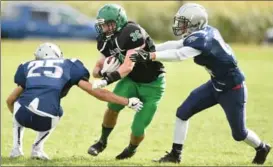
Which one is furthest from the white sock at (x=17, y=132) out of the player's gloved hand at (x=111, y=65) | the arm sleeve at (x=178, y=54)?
the arm sleeve at (x=178, y=54)

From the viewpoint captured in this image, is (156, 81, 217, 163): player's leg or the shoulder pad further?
(156, 81, 217, 163): player's leg

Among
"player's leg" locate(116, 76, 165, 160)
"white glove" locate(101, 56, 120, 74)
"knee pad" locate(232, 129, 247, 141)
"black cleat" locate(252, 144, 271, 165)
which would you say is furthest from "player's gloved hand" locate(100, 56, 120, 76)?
"black cleat" locate(252, 144, 271, 165)

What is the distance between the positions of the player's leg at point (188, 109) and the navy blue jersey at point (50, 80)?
935 millimetres

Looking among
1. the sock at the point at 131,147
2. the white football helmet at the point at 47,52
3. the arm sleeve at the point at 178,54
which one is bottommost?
the sock at the point at 131,147

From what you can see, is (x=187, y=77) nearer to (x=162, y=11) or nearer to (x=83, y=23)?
(x=83, y=23)

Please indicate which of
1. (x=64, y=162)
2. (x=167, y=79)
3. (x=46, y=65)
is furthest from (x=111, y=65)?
(x=167, y=79)

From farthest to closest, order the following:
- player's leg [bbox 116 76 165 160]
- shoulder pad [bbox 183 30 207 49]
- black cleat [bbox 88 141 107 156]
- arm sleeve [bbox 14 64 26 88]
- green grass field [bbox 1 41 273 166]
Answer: black cleat [bbox 88 141 107 156], green grass field [bbox 1 41 273 166], player's leg [bbox 116 76 165 160], arm sleeve [bbox 14 64 26 88], shoulder pad [bbox 183 30 207 49]

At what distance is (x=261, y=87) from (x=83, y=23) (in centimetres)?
1457

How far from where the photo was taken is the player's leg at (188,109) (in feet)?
21.5

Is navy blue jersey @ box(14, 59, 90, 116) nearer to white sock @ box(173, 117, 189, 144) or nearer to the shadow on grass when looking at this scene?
the shadow on grass

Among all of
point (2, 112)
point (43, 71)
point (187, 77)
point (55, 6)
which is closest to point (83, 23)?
point (55, 6)

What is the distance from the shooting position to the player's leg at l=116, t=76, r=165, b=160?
682cm

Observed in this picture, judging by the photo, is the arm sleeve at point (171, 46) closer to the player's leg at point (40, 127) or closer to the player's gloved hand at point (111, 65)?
the player's gloved hand at point (111, 65)

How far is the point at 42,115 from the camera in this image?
247 inches
